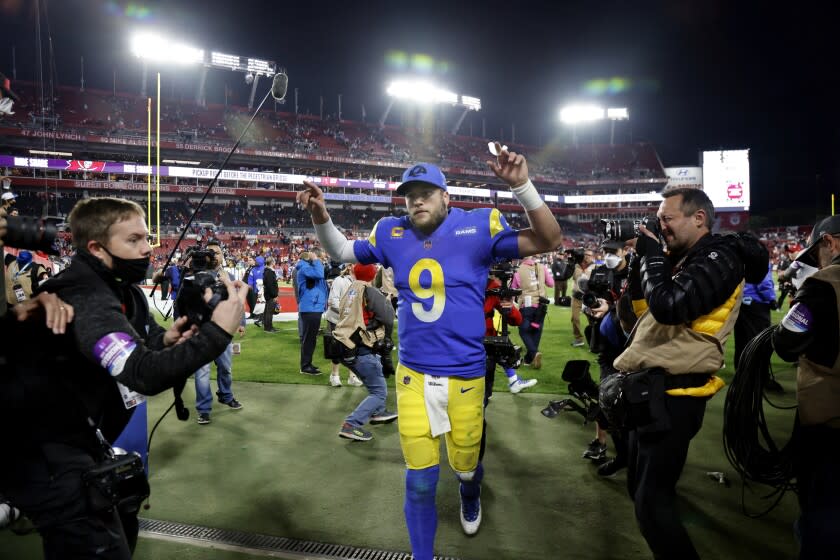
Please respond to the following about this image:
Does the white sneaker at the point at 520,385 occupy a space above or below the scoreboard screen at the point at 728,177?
below

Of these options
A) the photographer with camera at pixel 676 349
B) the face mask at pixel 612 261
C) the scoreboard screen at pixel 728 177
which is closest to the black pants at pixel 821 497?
Result: the photographer with camera at pixel 676 349

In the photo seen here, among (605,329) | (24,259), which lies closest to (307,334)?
(24,259)

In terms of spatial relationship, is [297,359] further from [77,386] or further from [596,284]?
[77,386]

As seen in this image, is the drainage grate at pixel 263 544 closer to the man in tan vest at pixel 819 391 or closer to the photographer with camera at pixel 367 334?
the man in tan vest at pixel 819 391

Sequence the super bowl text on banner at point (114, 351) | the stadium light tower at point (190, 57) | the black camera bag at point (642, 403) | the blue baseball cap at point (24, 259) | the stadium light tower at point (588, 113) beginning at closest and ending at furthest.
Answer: the super bowl text on banner at point (114, 351) < the black camera bag at point (642, 403) < the blue baseball cap at point (24, 259) < the stadium light tower at point (190, 57) < the stadium light tower at point (588, 113)

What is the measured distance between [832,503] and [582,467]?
2.49 meters

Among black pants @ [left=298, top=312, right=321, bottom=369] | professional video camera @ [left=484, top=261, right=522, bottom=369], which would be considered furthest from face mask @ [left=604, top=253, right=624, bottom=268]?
black pants @ [left=298, top=312, right=321, bottom=369]

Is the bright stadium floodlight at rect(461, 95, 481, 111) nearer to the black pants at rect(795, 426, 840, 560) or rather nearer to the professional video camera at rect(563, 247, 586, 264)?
the professional video camera at rect(563, 247, 586, 264)

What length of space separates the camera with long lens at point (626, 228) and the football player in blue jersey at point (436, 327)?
0.28 m

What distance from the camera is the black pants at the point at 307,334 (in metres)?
8.51

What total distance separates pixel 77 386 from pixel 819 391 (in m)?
3.13

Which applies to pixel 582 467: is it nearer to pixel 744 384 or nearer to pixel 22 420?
pixel 744 384

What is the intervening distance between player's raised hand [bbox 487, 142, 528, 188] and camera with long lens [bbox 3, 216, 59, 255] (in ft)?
6.32

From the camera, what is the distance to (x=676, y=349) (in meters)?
2.53
